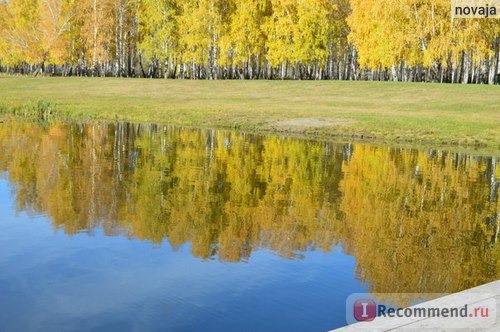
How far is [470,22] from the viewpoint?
1930 inches

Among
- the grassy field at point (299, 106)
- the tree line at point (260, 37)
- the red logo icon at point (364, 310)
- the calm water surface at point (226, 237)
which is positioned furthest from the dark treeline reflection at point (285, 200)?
the tree line at point (260, 37)

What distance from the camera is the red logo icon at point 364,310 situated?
7.60m

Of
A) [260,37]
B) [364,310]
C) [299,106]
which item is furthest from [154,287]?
[260,37]

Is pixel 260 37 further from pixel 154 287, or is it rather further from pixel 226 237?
pixel 154 287

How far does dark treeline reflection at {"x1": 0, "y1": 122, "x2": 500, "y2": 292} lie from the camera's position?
10.7 meters

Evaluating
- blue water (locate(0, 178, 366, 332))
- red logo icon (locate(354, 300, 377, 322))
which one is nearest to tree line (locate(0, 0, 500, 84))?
blue water (locate(0, 178, 366, 332))

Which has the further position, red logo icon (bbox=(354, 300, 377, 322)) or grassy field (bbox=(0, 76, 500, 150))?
grassy field (bbox=(0, 76, 500, 150))

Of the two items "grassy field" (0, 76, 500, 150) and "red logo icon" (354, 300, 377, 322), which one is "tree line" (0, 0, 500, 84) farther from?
"red logo icon" (354, 300, 377, 322)

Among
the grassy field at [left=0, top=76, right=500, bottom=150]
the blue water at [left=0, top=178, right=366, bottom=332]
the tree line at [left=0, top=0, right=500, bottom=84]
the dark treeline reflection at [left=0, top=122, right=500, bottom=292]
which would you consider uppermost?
the tree line at [left=0, top=0, right=500, bottom=84]

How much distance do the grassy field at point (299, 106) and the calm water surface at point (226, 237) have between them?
8.97 meters

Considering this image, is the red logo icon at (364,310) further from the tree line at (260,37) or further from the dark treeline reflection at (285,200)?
the tree line at (260,37)

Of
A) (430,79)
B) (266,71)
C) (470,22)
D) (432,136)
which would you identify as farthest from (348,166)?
(266,71)

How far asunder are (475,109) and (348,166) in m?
20.1

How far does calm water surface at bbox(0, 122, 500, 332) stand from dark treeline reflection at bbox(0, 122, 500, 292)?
0.05 m
